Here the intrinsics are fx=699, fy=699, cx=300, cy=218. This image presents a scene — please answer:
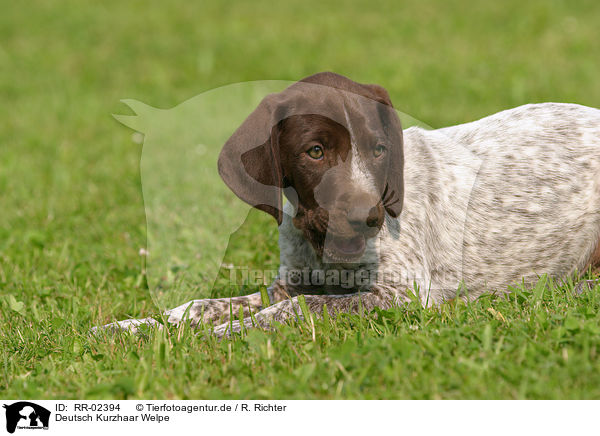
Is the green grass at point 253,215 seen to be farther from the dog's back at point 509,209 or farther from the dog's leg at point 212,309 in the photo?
the dog's back at point 509,209

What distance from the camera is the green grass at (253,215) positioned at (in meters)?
2.68

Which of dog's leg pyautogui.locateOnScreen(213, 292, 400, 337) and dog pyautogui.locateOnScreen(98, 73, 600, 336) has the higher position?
dog pyautogui.locateOnScreen(98, 73, 600, 336)

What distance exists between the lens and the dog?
346 centimetres

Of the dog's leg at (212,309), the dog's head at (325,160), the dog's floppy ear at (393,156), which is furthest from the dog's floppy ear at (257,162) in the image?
the dog's leg at (212,309)

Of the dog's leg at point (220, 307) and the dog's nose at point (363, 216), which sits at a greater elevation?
the dog's nose at point (363, 216)

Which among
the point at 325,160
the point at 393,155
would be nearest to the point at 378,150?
the point at 393,155

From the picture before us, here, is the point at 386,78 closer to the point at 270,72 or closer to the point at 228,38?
the point at 270,72

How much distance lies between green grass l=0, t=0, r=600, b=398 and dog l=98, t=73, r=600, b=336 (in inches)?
17.7
